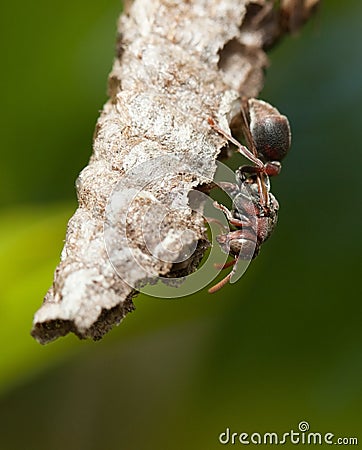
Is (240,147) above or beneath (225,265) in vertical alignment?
above

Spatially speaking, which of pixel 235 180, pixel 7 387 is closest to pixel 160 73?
pixel 235 180

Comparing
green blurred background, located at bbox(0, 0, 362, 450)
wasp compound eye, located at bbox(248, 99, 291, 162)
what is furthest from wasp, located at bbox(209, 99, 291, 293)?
green blurred background, located at bbox(0, 0, 362, 450)

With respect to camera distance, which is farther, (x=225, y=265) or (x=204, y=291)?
(x=204, y=291)

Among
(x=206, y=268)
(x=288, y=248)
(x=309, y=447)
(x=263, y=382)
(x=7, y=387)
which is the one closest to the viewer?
(x=206, y=268)

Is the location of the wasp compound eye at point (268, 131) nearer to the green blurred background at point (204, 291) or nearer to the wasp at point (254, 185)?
the wasp at point (254, 185)

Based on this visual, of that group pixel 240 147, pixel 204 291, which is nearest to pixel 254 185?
pixel 240 147

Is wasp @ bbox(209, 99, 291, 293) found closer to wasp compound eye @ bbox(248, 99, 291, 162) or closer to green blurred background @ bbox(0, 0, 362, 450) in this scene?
wasp compound eye @ bbox(248, 99, 291, 162)

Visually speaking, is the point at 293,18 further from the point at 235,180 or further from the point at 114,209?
the point at 114,209

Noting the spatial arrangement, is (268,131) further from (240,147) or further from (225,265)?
(225,265)
